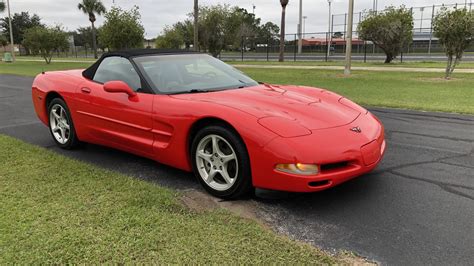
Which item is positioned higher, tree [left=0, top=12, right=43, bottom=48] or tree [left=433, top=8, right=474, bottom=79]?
tree [left=0, top=12, right=43, bottom=48]

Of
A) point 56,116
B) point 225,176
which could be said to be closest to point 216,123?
point 225,176

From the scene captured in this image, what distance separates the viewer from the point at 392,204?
343 cm

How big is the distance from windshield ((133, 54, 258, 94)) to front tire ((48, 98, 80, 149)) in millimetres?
1332

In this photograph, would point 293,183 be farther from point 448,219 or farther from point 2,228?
point 2,228

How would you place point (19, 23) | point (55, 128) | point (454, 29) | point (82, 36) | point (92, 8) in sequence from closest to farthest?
point (55, 128)
point (454, 29)
point (92, 8)
point (19, 23)
point (82, 36)

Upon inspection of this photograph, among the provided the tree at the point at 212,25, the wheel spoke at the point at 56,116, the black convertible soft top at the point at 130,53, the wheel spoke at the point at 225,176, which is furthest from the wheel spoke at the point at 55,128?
the tree at the point at 212,25

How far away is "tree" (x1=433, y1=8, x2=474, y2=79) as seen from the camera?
13.2 m

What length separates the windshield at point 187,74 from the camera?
4.14 m

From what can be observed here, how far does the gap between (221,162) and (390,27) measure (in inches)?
939

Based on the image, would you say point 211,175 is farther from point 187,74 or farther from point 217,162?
point 187,74

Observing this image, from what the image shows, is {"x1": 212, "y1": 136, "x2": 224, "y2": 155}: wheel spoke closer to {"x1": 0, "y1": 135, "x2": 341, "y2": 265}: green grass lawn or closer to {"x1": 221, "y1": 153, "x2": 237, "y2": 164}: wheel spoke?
{"x1": 221, "y1": 153, "x2": 237, "y2": 164}: wheel spoke

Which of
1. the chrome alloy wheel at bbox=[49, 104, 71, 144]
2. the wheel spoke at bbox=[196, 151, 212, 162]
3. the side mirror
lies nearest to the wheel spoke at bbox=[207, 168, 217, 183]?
the wheel spoke at bbox=[196, 151, 212, 162]

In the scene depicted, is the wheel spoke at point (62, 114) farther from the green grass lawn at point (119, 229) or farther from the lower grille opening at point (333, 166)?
the lower grille opening at point (333, 166)

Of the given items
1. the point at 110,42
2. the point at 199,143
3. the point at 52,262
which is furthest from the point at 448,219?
the point at 110,42
